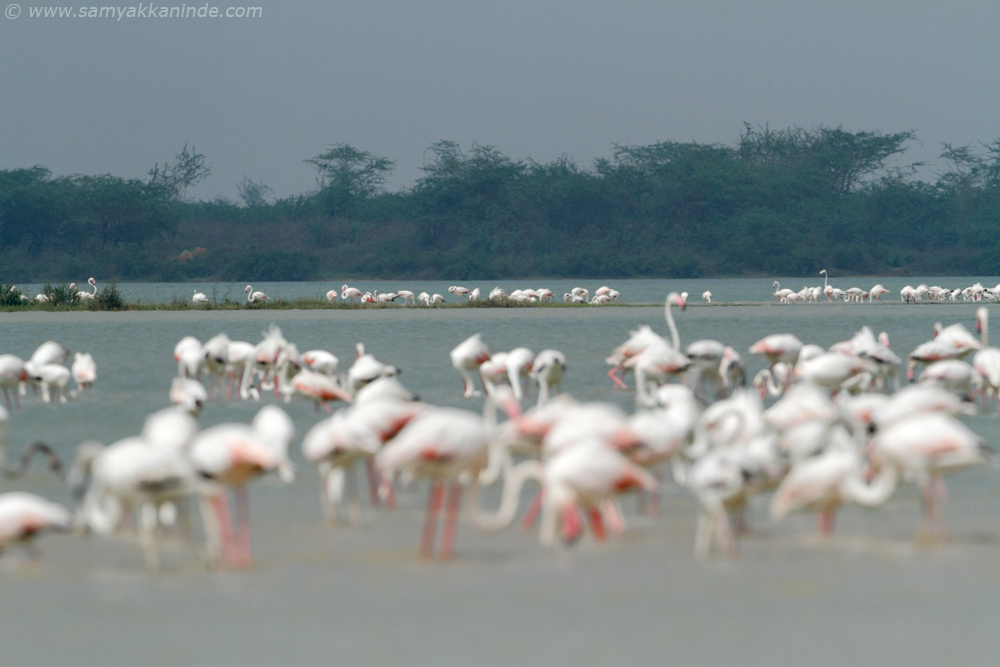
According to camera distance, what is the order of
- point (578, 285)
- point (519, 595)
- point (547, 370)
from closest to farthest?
point (519, 595) < point (547, 370) < point (578, 285)

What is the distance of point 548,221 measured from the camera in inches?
3172

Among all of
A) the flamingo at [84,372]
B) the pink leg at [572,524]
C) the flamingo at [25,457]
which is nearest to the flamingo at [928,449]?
the pink leg at [572,524]

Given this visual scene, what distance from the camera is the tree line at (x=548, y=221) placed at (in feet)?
238

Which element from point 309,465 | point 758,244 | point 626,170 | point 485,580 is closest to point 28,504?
point 485,580

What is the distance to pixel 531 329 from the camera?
2503cm

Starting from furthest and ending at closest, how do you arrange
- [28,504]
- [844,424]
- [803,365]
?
[803,365]
[844,424]
[28,504]

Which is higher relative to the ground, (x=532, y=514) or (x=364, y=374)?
(x=364, y=374)

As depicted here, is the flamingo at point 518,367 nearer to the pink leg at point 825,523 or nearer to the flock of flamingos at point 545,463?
the flock of flamingos at point 545,463

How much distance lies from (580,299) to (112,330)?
52.7 feet

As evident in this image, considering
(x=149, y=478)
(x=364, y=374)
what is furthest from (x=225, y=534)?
(x=364, y=374)

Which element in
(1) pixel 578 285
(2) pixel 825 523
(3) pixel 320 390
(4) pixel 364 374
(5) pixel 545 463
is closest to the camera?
(2) pixel 825 523

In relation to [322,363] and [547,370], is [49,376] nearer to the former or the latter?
[322,363]

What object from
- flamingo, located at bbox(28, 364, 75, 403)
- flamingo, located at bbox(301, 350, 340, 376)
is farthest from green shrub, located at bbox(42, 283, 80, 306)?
flamingo, located at bbox(301, 350, 340, 376)

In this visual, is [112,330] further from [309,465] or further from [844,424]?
[844,424]
